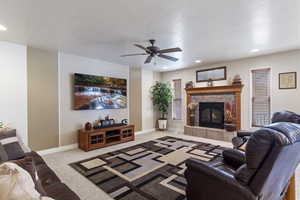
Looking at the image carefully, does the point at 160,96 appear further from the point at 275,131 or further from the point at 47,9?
the point at 275,131

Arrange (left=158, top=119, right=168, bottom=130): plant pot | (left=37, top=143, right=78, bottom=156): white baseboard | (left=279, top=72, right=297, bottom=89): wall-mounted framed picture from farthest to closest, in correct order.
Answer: (left=158, top=119, right=168, bottom=130): plant pot → (left=279, top=72, right=297, bottom=89): wall-mounted framed picture → (left=37, top=143, right=78, bottom=156): white baseboard

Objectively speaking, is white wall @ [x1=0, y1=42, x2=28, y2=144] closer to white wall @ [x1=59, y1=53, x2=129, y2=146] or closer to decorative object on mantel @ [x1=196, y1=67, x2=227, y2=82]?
white wall @ [x1=59, y1=53, x2=129, y2=146]

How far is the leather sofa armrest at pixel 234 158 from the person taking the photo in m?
1.98

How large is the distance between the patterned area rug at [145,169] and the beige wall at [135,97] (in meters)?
1.62

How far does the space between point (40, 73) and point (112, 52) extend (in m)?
1.80

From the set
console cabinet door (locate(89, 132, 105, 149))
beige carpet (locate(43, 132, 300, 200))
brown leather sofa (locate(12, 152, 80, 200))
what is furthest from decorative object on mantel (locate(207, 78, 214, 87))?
brown leather sofa (locate(12, 152, 80, 200))

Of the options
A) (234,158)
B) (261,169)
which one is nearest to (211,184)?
(261,169)

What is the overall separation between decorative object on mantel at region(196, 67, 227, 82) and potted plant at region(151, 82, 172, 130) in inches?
50.1

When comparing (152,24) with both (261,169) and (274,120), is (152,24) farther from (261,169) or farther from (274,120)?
(274,120)

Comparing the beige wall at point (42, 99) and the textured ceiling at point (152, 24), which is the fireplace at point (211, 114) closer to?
the textured ceiling at point (152, 24)

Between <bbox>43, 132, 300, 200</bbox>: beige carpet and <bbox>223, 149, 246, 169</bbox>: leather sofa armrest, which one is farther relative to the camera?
<bbox>43, 132, 300, 200</bbox>: beige carpet

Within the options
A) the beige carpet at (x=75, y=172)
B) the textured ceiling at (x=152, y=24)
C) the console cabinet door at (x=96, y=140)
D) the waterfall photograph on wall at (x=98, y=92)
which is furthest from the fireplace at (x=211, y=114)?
the console cabinet door at (x=96, y=140)

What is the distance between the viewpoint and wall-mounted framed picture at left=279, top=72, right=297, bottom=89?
392 cm

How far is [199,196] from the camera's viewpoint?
1690 mm
